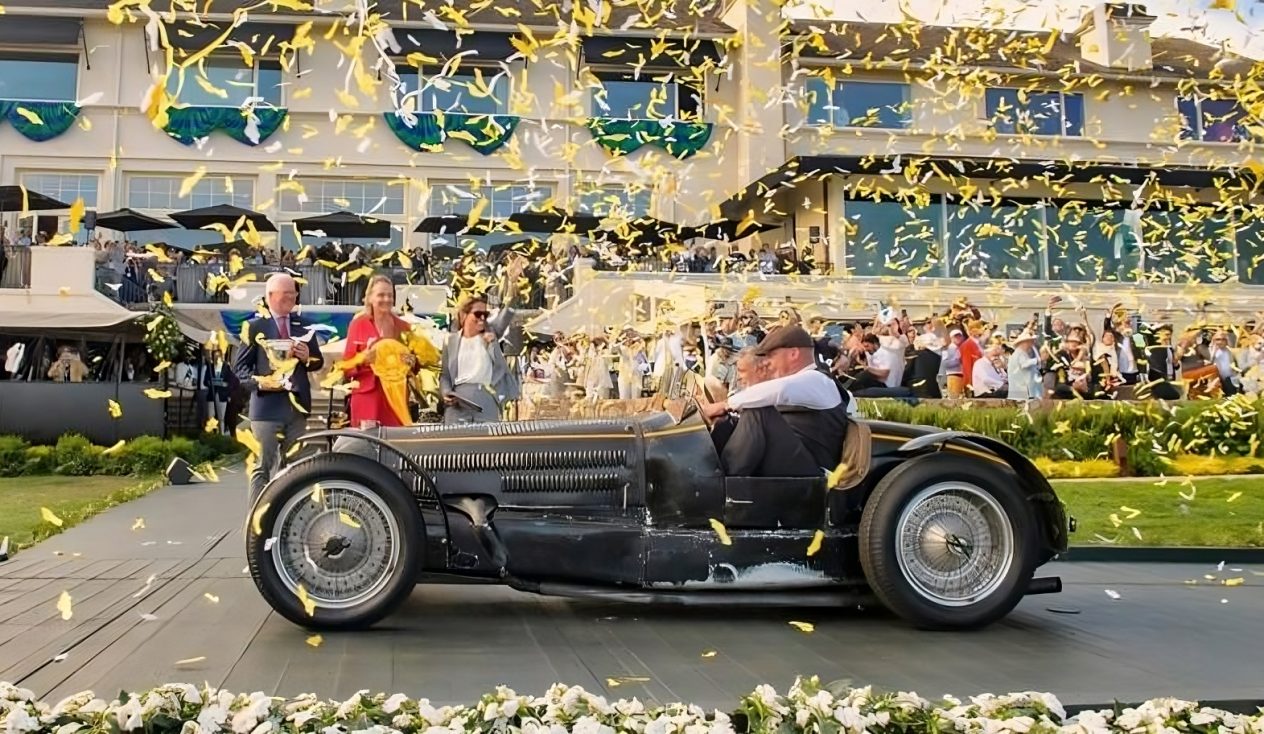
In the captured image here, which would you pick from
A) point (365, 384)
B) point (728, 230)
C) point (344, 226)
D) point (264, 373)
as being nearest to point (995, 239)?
point (728, 230)

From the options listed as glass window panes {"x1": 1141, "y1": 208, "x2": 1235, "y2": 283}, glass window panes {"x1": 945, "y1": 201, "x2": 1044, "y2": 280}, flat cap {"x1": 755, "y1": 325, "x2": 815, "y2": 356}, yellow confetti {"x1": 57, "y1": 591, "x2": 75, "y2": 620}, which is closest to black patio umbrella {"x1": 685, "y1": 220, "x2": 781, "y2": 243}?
glass window panes {"x1": 945, "y1": 201, "x2": 1044, "y2": 280}

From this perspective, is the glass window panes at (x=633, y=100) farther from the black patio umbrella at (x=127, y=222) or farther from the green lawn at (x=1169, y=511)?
the green lawn at (x=1169, y=511)

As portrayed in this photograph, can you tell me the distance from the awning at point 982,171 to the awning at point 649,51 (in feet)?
14.1

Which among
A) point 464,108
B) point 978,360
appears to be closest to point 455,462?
point 978,360

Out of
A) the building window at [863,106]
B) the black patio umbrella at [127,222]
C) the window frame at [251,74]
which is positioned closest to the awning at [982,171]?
the building window at [863,106]

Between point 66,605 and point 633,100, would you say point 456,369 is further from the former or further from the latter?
point 633,100

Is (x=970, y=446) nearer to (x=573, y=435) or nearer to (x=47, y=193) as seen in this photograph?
(x=573, y=435)

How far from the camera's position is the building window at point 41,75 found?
29.9m

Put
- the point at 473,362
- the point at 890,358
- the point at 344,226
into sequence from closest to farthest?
the point at 473,362 → the point at 890,358 → the point at 344,226

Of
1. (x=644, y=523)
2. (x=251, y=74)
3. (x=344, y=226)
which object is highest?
(x=251, y=74)

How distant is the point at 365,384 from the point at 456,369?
158 cm

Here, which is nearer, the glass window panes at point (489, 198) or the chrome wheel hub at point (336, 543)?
the chrome wheel hub at point (336, 543)

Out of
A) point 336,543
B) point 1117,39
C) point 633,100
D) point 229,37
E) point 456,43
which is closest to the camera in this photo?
point 336,543

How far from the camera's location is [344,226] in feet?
86.8
